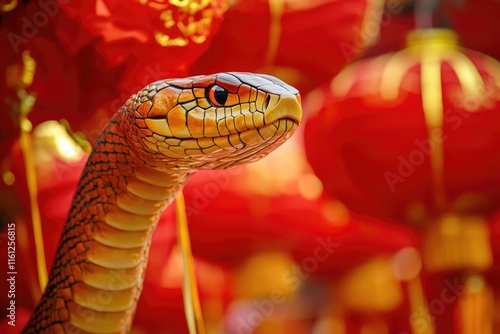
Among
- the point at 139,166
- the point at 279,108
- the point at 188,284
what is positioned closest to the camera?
the point at 279,108

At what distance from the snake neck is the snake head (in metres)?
0.06

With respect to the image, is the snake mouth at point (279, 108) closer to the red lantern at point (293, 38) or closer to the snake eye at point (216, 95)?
the snake eye at point (216, 95)

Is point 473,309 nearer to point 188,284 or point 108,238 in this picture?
point 188,284

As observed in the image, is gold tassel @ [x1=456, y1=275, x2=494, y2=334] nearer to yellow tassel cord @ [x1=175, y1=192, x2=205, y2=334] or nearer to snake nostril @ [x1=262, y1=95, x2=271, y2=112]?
yellow tassel cord @ [x1=175, y1=192, x2=205, y2=334]

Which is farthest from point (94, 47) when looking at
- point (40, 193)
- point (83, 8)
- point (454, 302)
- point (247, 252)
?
point (454, 302)

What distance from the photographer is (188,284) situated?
0.80 metres

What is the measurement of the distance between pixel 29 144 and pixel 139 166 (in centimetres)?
32

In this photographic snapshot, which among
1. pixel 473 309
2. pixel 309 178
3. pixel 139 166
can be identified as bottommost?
pixel 473 309

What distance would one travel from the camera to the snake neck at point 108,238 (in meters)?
0.57

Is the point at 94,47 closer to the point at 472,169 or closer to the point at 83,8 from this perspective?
the point at 83,8

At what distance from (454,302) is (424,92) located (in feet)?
0.95

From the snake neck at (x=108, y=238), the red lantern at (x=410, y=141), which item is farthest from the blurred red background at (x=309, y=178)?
the snake neck at (x=108, y=238)

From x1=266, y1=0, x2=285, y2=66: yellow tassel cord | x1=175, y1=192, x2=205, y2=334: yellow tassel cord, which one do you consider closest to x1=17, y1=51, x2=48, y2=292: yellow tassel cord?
x1=175, y1=192, x2=205, y2=334: yellow tassel cord

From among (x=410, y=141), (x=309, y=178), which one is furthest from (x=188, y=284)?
(x=410, y=141)
